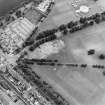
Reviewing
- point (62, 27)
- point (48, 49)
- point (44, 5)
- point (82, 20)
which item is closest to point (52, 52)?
point (48, 49)

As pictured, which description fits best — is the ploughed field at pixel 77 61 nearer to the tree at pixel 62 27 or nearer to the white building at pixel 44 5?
the tree at pixel 62 27

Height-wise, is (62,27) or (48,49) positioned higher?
(62,27)

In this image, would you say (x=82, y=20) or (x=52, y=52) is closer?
(x=52, y=52)

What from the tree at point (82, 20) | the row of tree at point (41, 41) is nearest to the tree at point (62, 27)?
the row of tree at point (41, 41)

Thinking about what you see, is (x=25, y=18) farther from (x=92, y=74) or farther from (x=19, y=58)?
(x=92, y=74)

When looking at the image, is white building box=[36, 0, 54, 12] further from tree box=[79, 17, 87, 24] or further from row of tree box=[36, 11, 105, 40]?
tree box=[79, 17, 87, 24]

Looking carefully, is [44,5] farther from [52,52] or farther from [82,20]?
[52,52]

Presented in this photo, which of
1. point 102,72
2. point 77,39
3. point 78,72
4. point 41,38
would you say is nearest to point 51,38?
point 41,38

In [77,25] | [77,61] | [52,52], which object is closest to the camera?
[77,61]

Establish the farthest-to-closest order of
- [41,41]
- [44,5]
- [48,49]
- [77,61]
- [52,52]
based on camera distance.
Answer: [44,5], [41,41], [48,49], [52,52], [77,61]
